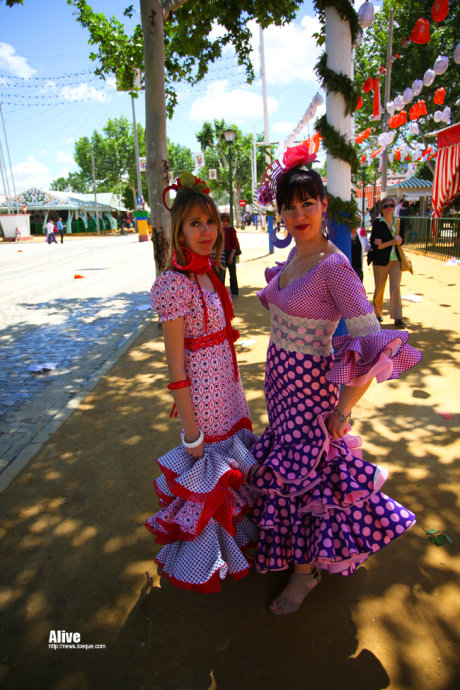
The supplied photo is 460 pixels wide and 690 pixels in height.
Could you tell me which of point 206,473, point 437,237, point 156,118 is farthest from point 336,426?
point 437,237

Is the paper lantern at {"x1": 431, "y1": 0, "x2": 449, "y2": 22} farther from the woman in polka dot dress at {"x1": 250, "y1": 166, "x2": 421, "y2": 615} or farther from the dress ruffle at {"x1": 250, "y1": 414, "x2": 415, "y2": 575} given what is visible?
the dress ruffle at {"x1": 250, "y1": 414, "x2": 415, "y2": 575}

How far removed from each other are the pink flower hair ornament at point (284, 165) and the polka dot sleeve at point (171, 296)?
2.17 feet

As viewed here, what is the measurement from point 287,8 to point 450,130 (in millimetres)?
8587

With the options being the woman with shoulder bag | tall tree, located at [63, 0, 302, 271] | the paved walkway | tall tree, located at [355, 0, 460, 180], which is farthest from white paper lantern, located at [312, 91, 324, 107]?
tall tree, located at [355, 0, 460, 180]

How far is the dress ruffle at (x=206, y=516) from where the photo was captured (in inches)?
83.4

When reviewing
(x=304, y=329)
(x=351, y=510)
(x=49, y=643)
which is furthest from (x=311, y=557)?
(x=49, y=643)

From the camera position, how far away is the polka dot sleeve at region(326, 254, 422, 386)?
1.83m

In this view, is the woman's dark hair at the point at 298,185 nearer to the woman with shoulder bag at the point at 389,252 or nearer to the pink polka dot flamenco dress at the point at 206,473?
the pink polka dot flamenco dress at the point at 206,473

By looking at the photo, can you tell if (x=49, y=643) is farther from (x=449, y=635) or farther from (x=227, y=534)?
(x=449, y=635)

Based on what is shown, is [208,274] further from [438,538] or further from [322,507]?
[438,538]

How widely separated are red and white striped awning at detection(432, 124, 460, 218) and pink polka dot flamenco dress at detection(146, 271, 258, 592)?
51.0 ft

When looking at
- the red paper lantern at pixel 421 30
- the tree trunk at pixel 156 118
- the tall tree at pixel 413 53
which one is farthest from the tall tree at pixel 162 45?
the tall tree at pixel 413 53

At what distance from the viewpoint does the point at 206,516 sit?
2.12 meters

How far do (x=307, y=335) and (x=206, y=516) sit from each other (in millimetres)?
976
